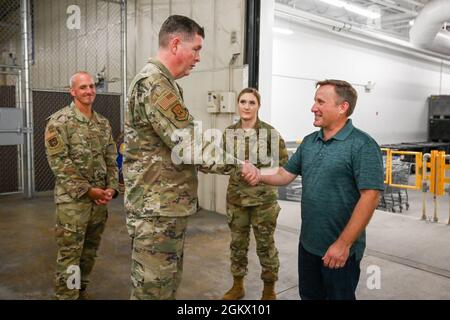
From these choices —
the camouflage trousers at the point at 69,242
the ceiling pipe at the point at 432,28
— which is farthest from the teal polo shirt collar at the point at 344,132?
the ceiling pipe at the point at 432,28

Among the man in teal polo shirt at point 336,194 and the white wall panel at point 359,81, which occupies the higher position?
the white wall panel at point 359,81

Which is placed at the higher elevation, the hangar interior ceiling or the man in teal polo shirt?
the hangar interior ceiling

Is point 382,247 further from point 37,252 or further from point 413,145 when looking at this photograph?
point 413,145

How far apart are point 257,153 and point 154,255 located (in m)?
1.48

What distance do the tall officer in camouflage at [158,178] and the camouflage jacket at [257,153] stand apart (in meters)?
1.03

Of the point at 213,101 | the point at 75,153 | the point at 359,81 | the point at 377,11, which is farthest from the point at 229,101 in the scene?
the point at 359,81

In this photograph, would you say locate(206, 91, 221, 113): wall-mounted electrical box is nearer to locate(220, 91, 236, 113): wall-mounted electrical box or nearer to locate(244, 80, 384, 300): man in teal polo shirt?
locate(220, 91, 236, 113): wall-mounted electrical box

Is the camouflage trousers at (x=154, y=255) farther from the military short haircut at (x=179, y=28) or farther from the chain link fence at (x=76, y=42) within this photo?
the chain link fence at (x=76, y=42)

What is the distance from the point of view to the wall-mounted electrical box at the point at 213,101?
20.1 feet

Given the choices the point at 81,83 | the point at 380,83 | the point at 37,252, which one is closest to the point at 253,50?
the point at 81,83

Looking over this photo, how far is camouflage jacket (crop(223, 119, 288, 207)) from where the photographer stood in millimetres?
3242

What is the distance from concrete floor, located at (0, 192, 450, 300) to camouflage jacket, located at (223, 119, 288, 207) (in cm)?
93

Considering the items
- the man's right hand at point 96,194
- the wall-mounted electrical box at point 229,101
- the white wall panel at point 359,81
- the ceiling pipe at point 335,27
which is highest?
the ceiling pipe at point 335,27

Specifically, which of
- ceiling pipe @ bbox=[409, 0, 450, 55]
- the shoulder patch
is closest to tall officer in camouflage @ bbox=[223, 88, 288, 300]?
the shoulder patch
